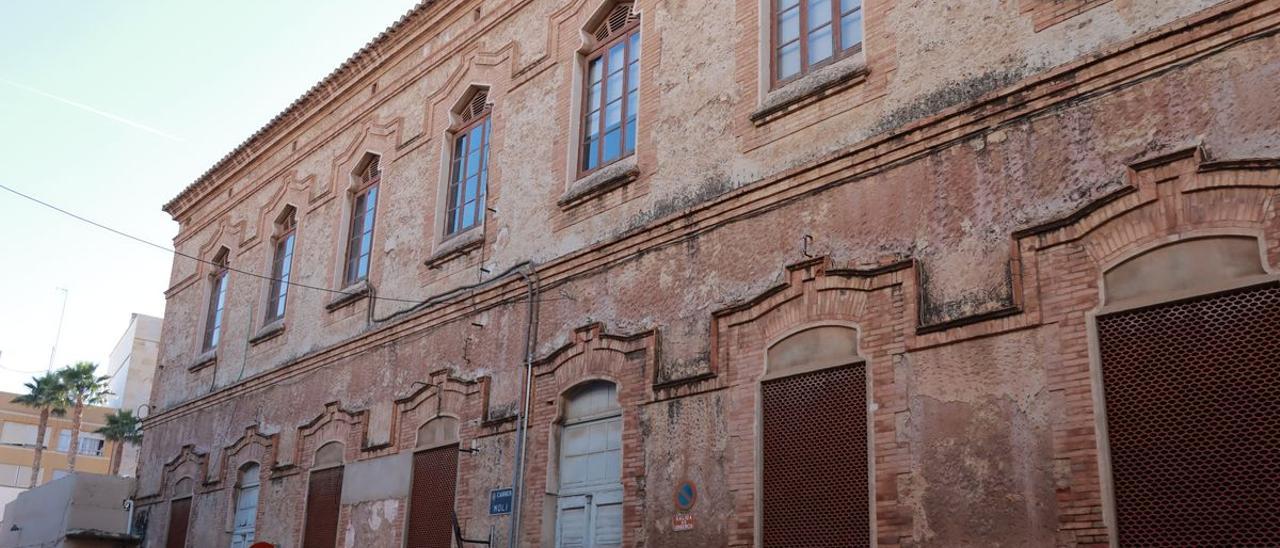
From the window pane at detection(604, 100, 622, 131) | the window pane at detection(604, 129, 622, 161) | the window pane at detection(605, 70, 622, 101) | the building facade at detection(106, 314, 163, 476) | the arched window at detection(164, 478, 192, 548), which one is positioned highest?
the building facade at detection(106, 314, 163, 476)

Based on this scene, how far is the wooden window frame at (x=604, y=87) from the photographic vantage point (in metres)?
12.3

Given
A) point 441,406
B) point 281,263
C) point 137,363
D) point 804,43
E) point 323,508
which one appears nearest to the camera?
point 804,43

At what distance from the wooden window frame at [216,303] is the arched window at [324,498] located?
566 centimetres

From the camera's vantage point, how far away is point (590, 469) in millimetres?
11414

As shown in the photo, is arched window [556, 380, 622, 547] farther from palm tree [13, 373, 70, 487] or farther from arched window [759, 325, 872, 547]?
palm tree [13, 373, 70, 487]

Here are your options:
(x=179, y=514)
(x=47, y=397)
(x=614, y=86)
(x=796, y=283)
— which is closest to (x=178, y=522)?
(x=179, y=514)

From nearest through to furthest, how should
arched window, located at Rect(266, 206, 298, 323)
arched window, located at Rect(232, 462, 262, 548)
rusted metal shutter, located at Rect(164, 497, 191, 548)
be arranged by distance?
arched window, located at Rect(232, 462, 262, 548), arched window, located at Rect(266, 206, 298, 323), rusted metal shutter, located at Rect(164, 497, 191, 548)

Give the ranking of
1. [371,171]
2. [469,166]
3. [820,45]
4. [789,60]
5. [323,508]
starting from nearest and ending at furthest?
1. [820,45]
2. [789,60]
3. [469,166]
4. [323,508]
5. [371,171]

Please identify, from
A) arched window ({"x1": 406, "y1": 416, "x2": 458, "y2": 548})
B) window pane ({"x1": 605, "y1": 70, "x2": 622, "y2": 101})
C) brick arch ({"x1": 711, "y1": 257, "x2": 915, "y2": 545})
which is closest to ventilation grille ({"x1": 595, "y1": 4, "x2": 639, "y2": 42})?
window pane ({"x1": 605, "y1": 70, "x2": 622, "y2": 101})

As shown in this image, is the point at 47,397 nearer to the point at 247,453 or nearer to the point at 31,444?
the point at 31,444

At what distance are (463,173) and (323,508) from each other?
4.76 metres

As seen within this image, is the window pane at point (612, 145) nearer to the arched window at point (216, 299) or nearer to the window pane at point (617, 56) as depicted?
the window pane at point (617, 56)

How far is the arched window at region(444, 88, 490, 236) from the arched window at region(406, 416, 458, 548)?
2.51 metres

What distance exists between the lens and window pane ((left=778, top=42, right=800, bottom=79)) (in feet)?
34.0
